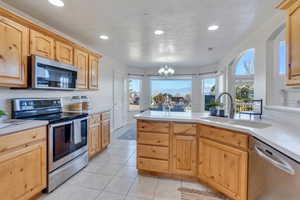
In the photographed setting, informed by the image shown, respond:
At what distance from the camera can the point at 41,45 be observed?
91.4 inches

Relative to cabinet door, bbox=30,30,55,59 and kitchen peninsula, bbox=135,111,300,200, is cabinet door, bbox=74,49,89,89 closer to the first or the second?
cabinet door, bbox=30,30,55,59

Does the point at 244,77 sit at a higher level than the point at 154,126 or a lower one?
higher

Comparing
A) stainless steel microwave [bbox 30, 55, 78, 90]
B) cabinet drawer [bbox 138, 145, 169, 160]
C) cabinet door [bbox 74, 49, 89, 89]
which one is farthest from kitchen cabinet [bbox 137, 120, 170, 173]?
cabinet door [bbox 74, 49, 89, 89]

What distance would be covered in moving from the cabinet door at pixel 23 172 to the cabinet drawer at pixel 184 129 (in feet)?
5.80

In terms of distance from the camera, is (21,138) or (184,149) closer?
(21,138)

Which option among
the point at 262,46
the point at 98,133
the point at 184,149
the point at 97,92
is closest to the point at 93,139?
the point at 98,133

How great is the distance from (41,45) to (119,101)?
374 centimetres

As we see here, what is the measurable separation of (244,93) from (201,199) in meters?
3.23

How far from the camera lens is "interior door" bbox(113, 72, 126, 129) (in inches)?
219

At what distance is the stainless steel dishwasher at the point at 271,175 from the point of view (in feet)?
3.71

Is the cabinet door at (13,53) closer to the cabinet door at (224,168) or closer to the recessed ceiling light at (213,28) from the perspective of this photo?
the cabinet door at (224,168)

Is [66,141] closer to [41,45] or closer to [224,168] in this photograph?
[41,45]

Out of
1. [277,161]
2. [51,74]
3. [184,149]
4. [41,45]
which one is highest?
[41,45]

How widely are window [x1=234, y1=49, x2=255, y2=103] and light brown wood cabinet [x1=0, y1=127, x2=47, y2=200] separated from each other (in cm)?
433
